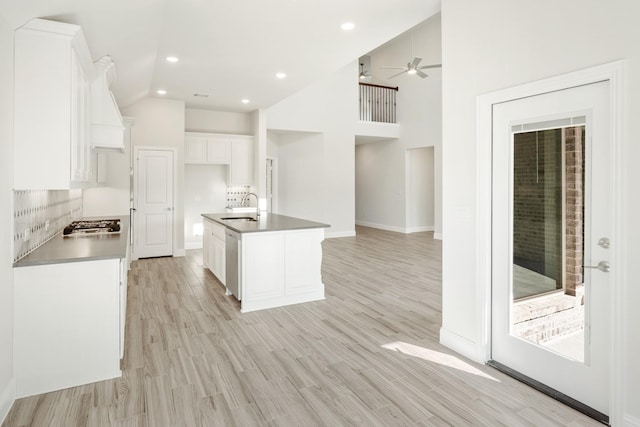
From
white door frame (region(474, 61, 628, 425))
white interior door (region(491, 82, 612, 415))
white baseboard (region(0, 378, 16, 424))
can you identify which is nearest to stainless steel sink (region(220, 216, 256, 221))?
white baseboard (region(0, 378, 16, 424))

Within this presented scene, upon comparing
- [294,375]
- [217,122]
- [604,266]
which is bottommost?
[294,375]

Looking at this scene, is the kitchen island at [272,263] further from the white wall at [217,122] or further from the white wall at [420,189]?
the white wall at [420,189]

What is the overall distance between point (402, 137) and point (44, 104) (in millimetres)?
9038

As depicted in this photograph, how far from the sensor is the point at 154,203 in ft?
23.5

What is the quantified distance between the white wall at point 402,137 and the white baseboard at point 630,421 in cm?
751

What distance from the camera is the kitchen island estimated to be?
4152mm

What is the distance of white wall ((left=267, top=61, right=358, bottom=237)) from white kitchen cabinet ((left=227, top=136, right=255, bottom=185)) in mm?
1214

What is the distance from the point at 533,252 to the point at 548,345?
60cm

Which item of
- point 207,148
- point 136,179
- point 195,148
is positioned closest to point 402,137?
point 207,148

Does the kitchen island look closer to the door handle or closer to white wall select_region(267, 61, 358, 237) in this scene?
the door handle

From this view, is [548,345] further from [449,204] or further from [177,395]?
[177,395]

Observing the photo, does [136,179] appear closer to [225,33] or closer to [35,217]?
[225,33]

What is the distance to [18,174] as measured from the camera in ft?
8.04

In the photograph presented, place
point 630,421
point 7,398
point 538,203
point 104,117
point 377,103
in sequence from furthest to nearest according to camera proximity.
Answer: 1. point 377,103
2. point 104,117
3. point 538,203
4. point 7,398
5. point 630,421
